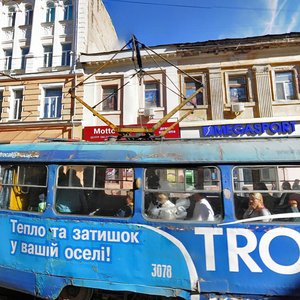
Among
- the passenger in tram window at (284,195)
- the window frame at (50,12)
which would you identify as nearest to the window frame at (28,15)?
the window frame at (50,12)

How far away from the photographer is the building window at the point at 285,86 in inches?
514

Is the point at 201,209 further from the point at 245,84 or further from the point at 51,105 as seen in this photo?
the point at 51,105

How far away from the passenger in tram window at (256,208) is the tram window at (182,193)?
39 centimetres

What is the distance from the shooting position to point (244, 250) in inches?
130

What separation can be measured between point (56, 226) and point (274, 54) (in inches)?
527

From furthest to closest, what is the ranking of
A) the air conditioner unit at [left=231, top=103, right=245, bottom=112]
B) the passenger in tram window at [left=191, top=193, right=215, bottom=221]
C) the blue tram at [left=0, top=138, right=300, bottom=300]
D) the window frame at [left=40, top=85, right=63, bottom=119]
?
the window frame at [left=40, top=85, right=63, bottom=119], the air conditioner unit at [left=231, top=103, right=245, bottom=112], the passenger in tram window at [left=191, top=193, right=215, bottom=221], the blue tram at [left=0, top=138, right=300, bottom=300]

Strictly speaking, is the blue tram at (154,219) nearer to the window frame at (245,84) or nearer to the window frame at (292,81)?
the window frame at (245,84)

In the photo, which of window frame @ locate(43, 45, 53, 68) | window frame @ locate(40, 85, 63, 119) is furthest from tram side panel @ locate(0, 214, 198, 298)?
window frame @ locate(43, 45, 53, 68)

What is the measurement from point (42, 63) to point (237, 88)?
37.6 ft

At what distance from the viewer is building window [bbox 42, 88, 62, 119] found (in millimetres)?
15000

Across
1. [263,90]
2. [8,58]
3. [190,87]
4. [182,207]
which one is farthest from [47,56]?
[182,207]

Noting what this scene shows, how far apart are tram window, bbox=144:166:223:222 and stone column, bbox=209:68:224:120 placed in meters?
10.1

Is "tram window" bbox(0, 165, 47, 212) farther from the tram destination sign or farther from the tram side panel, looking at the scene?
the tram destination sign

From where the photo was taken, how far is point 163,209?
11.8 ft
